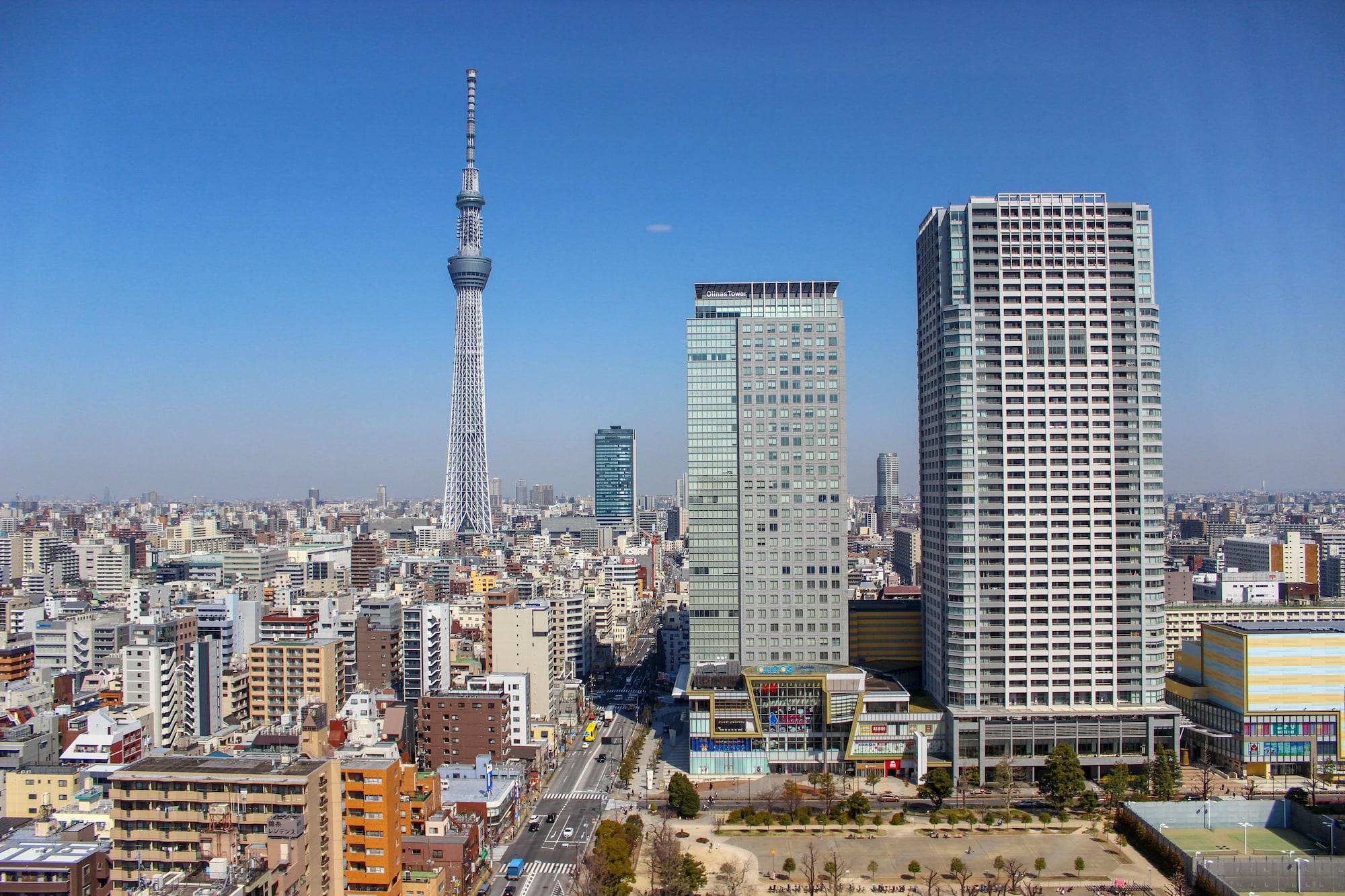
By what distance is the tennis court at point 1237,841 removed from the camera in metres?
19.6

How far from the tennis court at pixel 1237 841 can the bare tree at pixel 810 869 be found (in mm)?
6667

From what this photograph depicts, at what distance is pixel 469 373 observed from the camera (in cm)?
6869

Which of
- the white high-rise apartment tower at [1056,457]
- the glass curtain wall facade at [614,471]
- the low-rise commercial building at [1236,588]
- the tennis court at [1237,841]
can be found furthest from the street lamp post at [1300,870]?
the glass curtain wall facade at [614,471]

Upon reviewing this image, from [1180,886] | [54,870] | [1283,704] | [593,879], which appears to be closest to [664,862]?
[593,879]

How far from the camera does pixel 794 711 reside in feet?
85.1

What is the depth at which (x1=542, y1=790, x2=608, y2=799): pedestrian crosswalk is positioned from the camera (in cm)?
2534

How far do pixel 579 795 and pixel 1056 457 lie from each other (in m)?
14.1

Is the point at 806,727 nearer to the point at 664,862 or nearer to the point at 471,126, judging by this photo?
the point at 664,862

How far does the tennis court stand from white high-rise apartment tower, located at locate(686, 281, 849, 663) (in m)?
9.56

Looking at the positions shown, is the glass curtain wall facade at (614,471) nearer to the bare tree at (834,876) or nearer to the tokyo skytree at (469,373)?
the tokyo skytree at (469,373)

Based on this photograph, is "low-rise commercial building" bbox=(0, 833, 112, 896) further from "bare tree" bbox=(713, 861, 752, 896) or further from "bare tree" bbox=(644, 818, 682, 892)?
"bare tree" bbox=(713, 861, 752, 896)

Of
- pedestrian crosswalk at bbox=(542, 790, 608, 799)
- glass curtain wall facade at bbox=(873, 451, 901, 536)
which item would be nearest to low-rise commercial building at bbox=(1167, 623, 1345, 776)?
pedestrian crosswalk at bbox=(542, 790, 608, 799)

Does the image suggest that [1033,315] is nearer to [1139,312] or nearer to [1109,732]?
[1139,312]

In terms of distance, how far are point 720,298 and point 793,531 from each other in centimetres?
663
